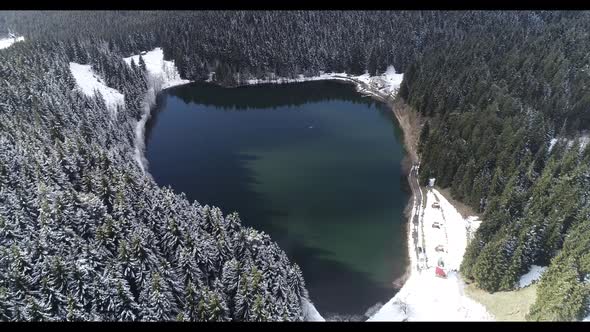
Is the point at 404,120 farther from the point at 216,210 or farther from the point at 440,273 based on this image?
the point at 216,210

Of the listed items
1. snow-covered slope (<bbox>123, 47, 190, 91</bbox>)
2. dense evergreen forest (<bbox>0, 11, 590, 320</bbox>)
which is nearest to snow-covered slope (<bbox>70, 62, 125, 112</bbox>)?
dense evergreen forest (<bbox>0, 11, 590, 320</bbox>)

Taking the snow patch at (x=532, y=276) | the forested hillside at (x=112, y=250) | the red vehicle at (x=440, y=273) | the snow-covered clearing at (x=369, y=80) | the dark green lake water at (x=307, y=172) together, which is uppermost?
the forested hillside at (x=112, y=250)

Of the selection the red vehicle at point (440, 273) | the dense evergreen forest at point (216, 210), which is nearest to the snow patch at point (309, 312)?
the dense evergreen forest at point (216, 210)

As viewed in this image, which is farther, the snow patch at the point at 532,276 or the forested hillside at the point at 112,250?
the snow patch at the point at 532,276

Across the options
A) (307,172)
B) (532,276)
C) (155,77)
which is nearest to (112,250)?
(532,276)

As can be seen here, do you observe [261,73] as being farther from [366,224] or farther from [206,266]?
[206,266]

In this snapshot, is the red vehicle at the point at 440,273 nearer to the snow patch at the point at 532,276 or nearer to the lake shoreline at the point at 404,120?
the lake shoreline at the point at 404,120
